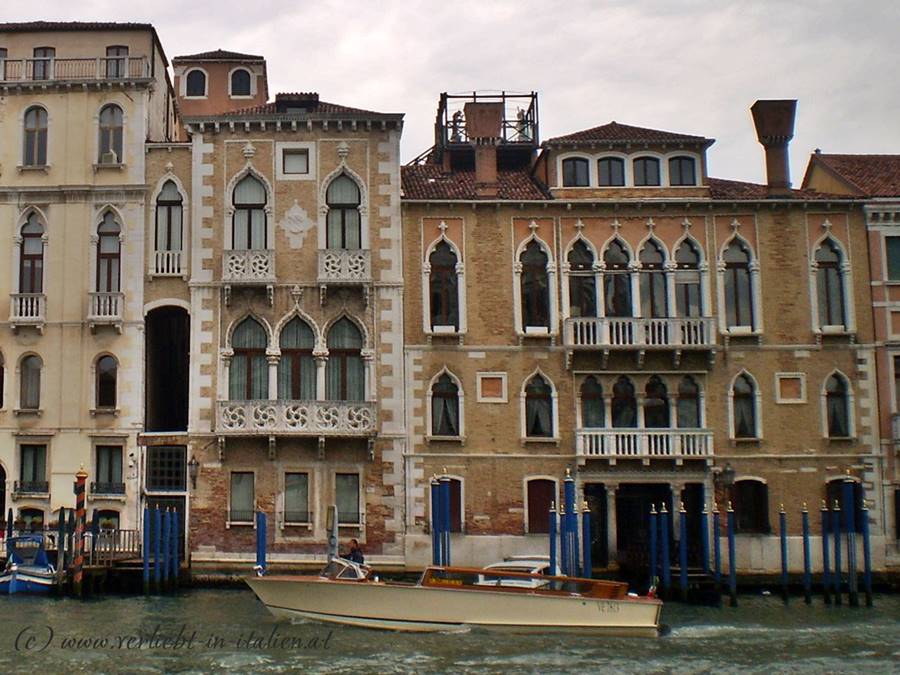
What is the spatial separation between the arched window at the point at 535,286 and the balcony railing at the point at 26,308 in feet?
37.0

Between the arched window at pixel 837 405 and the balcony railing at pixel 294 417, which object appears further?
the arched window at pixel 837 405

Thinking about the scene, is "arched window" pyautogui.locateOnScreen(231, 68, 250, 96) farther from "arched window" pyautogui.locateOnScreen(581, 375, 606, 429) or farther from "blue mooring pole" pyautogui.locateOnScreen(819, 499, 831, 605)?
"blue mooring pole" pyautogui.locateOnScreen(819, 499, 831, 605)

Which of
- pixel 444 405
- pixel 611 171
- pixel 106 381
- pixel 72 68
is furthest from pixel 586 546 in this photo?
pixel 72 68

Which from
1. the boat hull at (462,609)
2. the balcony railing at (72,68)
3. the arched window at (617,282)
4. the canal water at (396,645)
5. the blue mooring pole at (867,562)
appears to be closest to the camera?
the canal water at (396,645)

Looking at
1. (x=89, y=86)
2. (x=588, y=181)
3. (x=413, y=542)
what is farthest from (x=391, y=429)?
(x=89, y=86)

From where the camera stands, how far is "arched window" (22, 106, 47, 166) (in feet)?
91.0

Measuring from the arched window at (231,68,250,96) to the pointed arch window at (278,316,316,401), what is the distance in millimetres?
10559

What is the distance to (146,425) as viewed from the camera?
88.7 ft

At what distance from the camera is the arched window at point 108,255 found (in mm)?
27250

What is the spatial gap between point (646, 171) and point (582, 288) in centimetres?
331

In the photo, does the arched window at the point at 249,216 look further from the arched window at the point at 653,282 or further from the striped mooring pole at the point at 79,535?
the arched window at the point at 653,282

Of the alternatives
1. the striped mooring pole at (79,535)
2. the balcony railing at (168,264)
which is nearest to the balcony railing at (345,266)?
the balcony railing at (168,264)

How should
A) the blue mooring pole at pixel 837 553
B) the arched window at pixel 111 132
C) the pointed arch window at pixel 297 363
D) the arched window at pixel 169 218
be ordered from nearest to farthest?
the blue mooring pole at pixel 837 553, the pointed arch window at pixel 297 363, the arched window at pixel 169 218, the arched window at pixel 111 132

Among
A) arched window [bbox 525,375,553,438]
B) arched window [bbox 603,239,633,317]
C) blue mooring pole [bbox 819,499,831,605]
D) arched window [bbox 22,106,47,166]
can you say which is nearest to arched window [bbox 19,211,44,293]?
arched window [bbox 22,106,47,166]
